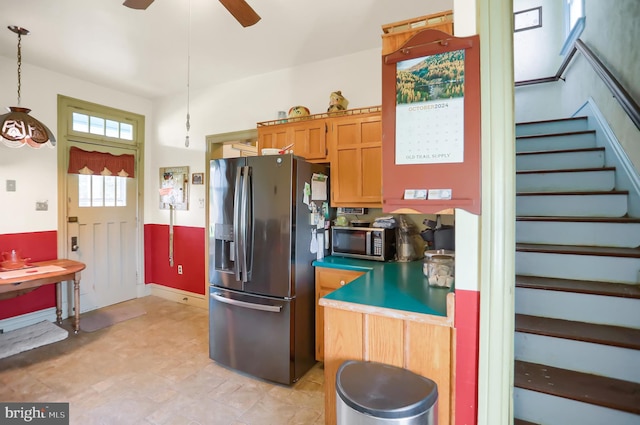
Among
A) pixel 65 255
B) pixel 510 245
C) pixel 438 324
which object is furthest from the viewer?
pixel 65 255

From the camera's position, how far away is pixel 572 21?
10.3 feet

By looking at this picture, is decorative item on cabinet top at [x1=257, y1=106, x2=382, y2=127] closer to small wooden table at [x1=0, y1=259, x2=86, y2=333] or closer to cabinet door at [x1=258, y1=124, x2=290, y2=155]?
cabinet door at [x1=258, y1=124, x2=290, y2=155]

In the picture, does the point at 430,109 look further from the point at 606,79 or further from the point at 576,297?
the point at 606,79

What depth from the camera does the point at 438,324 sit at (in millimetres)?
1150

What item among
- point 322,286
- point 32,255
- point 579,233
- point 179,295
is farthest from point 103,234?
point 579,233

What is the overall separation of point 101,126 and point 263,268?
129 inches

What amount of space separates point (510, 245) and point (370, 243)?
62.8 inches

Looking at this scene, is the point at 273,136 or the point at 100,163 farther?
the point at 100,163

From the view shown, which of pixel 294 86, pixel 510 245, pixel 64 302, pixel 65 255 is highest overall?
pixel 294 86

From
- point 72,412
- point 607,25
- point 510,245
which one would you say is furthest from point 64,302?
point 607,25

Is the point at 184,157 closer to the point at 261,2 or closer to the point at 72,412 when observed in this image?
the point at 261,2

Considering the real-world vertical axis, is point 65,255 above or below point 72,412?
above

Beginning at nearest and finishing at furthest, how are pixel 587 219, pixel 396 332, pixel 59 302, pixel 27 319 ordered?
1. pixel 396 332
2. pixel 587 219
3. pixel 27 319
4. pixel 59 302

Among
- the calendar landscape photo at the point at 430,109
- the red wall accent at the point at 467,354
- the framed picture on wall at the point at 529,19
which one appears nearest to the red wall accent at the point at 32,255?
the calendar landscape photo at the point at 430,109
